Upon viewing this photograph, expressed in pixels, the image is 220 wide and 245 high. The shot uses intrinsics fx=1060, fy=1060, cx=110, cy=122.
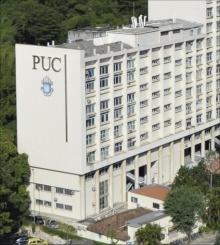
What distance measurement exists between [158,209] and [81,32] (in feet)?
72.1

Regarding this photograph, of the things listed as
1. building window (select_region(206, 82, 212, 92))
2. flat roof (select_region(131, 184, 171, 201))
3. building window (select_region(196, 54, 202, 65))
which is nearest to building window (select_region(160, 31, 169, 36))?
building window (select_region(196, 54, 202, 65))

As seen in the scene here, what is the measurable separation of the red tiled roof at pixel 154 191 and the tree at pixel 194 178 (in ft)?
3.79

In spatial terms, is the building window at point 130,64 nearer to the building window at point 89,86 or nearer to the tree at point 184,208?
the building window at point 89,86

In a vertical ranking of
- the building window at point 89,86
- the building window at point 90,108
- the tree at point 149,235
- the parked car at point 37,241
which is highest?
the building window at point 89,86

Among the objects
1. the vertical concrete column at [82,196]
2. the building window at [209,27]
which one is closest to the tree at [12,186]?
the vertical concrete column at [82,196]

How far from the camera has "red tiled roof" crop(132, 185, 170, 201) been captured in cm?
7275

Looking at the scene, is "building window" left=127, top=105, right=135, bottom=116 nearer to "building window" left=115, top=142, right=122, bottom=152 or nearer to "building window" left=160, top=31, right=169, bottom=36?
"building window" left=115, top=142, right=122, bottom=152

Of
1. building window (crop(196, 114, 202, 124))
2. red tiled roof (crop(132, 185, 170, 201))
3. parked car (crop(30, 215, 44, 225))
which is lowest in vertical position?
parked car (crop(30, 215, 44, 225))

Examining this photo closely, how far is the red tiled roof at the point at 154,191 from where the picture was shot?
2864 inches

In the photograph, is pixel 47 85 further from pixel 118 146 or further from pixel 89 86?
pixel 118 146

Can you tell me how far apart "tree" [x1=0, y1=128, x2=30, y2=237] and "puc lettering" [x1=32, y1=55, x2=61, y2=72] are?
19.0 ft

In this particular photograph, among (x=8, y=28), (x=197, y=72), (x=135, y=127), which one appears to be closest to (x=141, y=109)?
(x=135, y=127)

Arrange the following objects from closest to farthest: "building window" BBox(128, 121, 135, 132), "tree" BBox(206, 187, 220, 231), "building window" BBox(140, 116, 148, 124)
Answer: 1. "tree" BBox(206, 187, 220, 231)
2. "building window" BBox(128, 121, 135, 132)
3. "building window" BBox(140, 116, 148, 124)

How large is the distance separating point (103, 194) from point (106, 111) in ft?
19.5
